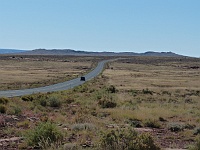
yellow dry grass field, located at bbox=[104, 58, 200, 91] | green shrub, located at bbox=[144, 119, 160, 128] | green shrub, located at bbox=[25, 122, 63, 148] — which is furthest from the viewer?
yellow dry grass field, located at bbox=[104, 58, 200, 91]

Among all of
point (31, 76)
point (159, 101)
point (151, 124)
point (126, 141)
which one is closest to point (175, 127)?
point (151, 124)

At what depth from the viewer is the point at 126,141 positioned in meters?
11.5

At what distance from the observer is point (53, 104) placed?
32.0 meters

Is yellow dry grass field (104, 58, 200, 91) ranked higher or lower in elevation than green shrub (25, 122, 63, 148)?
lower

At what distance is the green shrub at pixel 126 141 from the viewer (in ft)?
36.3

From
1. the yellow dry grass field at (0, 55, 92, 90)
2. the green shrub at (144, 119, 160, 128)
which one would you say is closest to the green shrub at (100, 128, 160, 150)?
the green shrub at (144, 119, 160, 128)

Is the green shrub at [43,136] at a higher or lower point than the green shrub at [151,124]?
higher

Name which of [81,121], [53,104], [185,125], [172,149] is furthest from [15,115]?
[172,149]

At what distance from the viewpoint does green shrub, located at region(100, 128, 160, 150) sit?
1108 centimetres

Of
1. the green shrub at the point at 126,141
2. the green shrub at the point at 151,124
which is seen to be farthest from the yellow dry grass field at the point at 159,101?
the green shrub at the point at 126,141

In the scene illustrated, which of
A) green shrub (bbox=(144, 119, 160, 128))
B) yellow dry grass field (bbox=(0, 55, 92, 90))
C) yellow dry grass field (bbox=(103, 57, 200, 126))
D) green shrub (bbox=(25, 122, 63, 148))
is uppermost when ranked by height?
green shrub (bbox=(25, 122, 63, 148))

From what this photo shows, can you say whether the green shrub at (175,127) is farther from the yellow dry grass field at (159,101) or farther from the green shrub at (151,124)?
the yellow dry grass field at (159,101)

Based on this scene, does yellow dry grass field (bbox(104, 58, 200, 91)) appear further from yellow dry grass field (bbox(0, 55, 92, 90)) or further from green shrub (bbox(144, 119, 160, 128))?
green shrub (bbox(144, 119, 160, 128))

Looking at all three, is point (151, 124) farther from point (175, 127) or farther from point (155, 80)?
point (155, 80)
